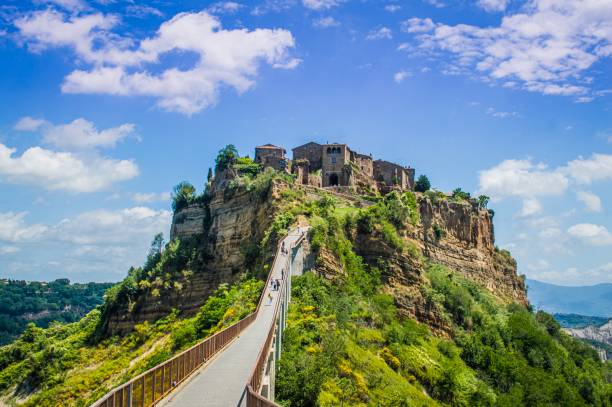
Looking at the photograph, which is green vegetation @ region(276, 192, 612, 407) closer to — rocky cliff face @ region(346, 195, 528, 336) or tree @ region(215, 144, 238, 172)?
rocky cliff face @ region(346, 195, 528, 336)

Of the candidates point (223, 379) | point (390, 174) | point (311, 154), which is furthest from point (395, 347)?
point (390, 174)

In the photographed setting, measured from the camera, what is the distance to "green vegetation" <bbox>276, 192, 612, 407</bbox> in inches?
1224

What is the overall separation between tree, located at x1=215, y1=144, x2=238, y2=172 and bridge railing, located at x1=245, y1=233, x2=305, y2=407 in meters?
26.1

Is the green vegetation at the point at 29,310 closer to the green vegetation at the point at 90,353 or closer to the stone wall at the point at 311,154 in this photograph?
the green vegetation at the point at 90,353

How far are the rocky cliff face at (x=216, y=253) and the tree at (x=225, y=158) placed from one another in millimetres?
5236

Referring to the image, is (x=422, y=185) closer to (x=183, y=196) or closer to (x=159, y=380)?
(x=183, y=196)

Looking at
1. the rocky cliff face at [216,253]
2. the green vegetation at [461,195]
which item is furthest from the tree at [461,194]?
the rocky cliff face at [216,253]

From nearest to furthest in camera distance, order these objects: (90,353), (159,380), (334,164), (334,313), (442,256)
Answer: (159,380), (334,313), (90,353), (442,256), (334,164)

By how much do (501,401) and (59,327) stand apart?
51445 mm

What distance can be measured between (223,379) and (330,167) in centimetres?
5748

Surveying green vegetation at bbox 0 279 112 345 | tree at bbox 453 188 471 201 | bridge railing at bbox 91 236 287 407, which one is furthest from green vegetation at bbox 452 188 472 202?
green vegetation at bbox 0 279 112 345

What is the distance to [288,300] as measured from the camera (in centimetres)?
3762

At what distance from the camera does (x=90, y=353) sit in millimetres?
58938

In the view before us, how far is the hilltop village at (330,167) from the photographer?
70.9m
